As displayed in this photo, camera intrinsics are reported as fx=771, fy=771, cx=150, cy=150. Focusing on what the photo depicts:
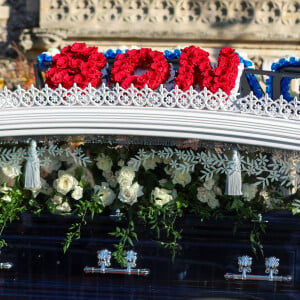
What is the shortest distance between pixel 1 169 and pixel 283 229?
4.21 ft

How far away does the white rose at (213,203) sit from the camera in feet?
10.7

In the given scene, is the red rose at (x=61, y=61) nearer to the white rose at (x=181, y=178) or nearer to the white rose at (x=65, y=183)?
the white rose at (x=65, y=183)

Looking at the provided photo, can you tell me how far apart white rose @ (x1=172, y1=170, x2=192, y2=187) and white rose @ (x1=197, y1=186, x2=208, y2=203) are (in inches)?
2.4

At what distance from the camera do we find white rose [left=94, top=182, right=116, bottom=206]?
11.0 ft

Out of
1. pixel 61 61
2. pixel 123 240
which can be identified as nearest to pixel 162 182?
pixel 123 240

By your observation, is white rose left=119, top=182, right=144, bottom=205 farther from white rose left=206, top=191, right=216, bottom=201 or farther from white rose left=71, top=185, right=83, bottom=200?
white rose left=206, top=191, right=216, bottom=201

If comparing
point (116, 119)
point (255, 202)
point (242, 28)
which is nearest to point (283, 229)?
point (255, 202)

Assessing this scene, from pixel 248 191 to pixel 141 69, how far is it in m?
0.78

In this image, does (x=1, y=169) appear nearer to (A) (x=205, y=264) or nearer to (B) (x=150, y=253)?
(B) (x=150, y=253)

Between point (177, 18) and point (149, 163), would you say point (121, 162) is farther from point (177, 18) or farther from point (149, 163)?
point (177, 18)

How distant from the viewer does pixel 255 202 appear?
10.8 feet

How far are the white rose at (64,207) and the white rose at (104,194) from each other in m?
0.14

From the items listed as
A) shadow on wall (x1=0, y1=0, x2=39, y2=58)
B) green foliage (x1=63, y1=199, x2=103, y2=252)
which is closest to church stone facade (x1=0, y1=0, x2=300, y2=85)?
shadow on wall (x1=0, y1=0, x2=39, y2=58)

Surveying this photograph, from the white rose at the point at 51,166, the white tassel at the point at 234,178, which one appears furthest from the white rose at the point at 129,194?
the white tassel at the point at 234,178
